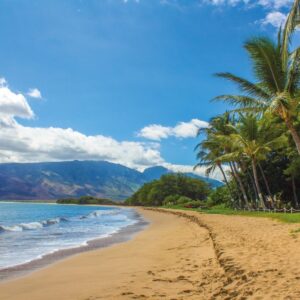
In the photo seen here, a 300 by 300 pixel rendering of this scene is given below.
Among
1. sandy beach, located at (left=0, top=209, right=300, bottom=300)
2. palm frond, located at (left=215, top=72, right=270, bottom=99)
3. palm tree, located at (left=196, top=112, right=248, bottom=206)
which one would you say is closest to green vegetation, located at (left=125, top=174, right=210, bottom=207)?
palm tree, located at (left=196, top=112, right=248, bottom=206)

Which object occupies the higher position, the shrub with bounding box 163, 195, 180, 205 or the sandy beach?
the shrub with bounding box 163, 195, 180, 205

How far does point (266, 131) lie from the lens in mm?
31016

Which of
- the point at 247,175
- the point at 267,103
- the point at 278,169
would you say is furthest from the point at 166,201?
the point at 267,103

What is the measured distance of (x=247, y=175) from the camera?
4200 cm

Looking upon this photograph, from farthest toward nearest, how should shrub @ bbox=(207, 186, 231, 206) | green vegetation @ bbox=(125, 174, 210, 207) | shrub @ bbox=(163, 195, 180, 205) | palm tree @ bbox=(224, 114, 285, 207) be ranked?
green vegetation @ bbox=(125, 174, 210, 207), shrub @ bbox=(163, 195, 180, 205), shrub @ bbox=(207, 186, 231, 206), palm tree @ bbox=(224, 114, 285, 207)

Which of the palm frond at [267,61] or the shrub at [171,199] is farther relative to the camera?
the shrub at [171,199]

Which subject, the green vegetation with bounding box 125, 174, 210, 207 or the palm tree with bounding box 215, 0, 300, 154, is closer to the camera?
the palm tree with bounding box 215, 0, 300, 154

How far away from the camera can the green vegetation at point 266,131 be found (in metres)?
15.8

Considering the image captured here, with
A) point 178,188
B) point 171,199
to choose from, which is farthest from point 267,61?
point 178,188

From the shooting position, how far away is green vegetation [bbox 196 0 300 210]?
15.8 m

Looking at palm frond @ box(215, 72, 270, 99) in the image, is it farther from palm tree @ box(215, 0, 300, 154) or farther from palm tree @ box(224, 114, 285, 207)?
palm tree @ box(224, 114, 285, 207)

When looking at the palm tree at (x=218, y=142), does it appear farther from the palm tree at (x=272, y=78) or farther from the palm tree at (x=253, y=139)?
the palm tree at (x=272, y=78)

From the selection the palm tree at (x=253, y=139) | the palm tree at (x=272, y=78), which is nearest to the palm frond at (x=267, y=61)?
the palm tree at (x=272, y=78)

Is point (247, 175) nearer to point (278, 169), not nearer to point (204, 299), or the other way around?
point (278, 169)
